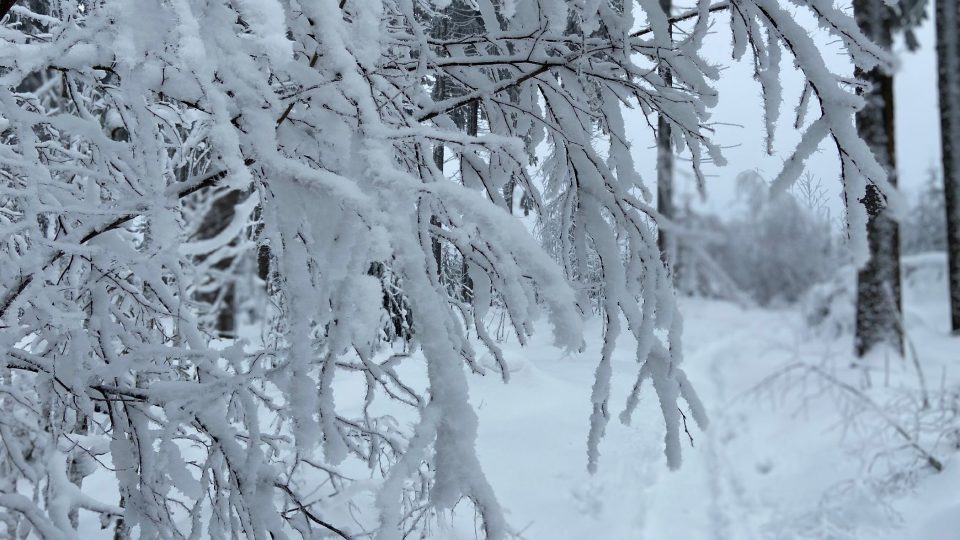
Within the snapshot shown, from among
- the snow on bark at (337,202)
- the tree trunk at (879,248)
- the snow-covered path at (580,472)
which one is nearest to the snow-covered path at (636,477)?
the snow-covered path at (580,472)

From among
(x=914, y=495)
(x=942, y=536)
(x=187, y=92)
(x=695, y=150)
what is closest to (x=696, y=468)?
(x=914, y=495)

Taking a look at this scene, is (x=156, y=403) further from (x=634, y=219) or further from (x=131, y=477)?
(x=634, y=219)

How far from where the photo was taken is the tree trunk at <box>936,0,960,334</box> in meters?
9.82

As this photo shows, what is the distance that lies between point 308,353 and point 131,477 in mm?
980

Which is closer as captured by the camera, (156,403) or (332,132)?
(332,132)

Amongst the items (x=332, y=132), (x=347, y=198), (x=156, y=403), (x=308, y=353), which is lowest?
(x=156, y=403)

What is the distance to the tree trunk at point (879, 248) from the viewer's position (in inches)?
314

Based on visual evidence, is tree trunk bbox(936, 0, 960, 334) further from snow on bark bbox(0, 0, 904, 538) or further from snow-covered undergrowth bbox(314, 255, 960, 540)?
snow on bark bbox(0, 0, 904, 538)

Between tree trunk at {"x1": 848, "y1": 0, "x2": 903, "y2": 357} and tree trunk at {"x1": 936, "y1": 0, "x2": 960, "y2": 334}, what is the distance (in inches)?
77.8

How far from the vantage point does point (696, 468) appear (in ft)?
19.2

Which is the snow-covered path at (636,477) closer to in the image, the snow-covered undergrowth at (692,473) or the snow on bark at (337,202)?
the snow-covered undergrowth at (692,473)

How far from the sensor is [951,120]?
10.1m

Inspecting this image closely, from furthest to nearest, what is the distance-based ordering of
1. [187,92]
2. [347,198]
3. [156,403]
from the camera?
[156,403]
[187,92]
[347,198]

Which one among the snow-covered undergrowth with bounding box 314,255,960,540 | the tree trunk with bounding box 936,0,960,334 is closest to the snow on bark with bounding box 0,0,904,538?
the snow-covered undergrowth with bounding box 314,255,960,540
